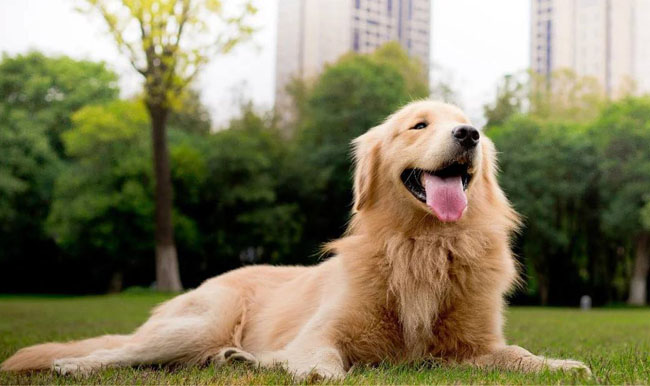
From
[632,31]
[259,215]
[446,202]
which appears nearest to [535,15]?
[632,31]

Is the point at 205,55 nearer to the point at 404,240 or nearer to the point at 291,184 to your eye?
the point at 291,184

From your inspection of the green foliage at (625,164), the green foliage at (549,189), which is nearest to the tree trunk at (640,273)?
the green foliage at (625,164)

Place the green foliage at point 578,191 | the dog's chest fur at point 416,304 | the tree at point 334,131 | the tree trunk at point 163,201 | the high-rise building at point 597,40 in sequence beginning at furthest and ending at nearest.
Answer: the tree at point 334,131, the green foliage at point 578,191, the high-rise building at point 597,40, the tree trunk at point 163,201, the dog's chest fur at point 416,304

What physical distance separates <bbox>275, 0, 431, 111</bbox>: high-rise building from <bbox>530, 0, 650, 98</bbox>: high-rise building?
6124mm

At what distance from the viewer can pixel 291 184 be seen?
29.3 meters

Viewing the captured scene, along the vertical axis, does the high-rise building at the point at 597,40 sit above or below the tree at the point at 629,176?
above

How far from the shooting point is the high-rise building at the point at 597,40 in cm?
2441

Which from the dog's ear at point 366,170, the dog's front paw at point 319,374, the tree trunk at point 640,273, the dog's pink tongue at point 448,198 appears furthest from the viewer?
the tree trunk at point 640,273

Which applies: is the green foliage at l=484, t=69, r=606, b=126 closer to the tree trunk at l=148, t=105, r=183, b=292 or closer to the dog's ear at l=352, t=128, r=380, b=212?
the tree trunk at l=148, t=105, r=183, b=292

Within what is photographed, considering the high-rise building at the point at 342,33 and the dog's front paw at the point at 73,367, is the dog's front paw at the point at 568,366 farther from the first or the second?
the high-rise building at the point at 342,33

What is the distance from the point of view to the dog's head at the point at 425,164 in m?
3.79

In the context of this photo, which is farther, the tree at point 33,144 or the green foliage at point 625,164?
the tree at point 33,144

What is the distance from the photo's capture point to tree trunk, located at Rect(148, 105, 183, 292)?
19.9 meters

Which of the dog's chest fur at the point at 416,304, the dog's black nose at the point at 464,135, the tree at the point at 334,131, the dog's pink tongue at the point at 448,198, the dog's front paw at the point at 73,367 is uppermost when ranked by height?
the tree at the point at 334,131
